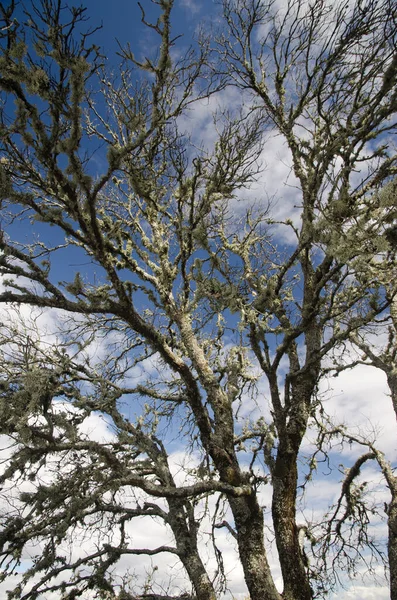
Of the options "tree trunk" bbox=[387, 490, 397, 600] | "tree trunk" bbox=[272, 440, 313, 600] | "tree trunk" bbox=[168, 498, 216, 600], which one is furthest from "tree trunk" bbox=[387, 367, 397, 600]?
"tree trunk" bbox=[168, 498, 216, 600]

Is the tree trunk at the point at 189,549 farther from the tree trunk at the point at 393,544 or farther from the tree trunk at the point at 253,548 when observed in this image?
the tree trunk at the point at 393,544

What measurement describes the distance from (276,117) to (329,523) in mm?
6860

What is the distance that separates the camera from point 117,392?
209 inches

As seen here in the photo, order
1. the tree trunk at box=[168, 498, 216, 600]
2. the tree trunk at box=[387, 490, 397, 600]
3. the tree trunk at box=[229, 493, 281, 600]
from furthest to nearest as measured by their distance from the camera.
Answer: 1. the tree trunk at box=[387, 490, 397, 600]
2. the tree trunk at box=[168, 498, 216, 600]
3. the tree trunk at box=[229, 493, 281, 600]

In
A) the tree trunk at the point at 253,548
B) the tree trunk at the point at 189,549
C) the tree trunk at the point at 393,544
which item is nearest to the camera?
the tree trunk at the point at 253,548

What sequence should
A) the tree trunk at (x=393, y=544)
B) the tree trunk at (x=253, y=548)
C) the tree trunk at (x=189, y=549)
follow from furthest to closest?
the tree trunk at (x=393, y=544) → the tree trunk at (x=189, y=549) → the tree trunk at (x=253, y=548)

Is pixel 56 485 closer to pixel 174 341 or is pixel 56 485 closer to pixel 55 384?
pixel 55 384

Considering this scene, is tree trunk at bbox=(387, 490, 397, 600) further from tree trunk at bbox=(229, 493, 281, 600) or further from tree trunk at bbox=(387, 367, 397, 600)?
tree trunk at bbox=(229, 493, 281, 600)

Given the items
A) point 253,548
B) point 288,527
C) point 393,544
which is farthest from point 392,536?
point 253,548

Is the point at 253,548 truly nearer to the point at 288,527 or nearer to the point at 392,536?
the point at 288,527

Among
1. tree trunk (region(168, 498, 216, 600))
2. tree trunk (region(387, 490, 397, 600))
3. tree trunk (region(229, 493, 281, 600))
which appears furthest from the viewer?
tree trunk (region(387, 490, 397, 600))

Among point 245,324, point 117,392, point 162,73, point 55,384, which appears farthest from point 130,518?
point 162,73

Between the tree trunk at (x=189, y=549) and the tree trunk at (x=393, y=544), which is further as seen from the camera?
the tree trunk at (x=393, y=544)

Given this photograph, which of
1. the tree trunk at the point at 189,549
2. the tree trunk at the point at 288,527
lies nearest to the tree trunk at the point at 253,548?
the tree trunk at the point at 288,527
